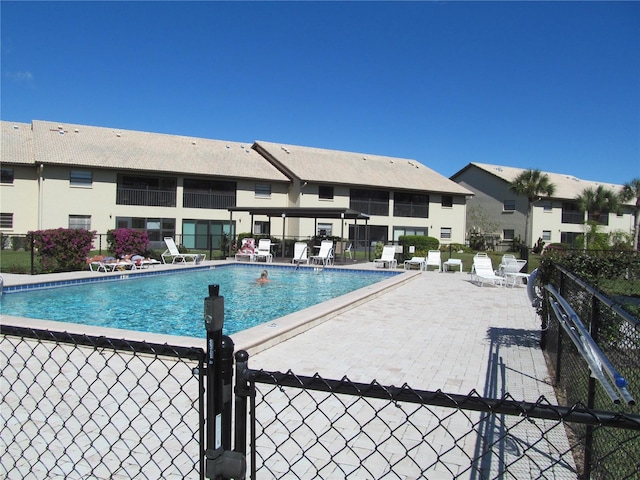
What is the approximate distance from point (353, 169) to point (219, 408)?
3585 centimetres

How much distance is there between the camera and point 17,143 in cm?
2867

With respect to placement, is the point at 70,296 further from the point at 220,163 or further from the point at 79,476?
the point at 220,163

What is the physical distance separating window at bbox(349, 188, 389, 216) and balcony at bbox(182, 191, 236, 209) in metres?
9.04

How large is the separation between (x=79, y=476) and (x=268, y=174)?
31.1m

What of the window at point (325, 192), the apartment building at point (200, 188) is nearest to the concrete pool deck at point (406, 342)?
the apartment building at point (200, 188)

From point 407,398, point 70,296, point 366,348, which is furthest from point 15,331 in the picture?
point 70,296

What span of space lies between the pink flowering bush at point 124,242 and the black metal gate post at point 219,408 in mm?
17781

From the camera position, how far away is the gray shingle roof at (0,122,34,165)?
27.1 metres

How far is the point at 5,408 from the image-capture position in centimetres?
438

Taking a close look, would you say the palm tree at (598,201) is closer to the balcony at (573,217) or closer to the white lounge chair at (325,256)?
the balcony at (573,217)

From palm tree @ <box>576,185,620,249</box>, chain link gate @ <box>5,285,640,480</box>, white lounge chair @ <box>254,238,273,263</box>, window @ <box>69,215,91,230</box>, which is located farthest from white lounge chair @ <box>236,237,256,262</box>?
palm tree @ <box>576,185,620,249</box>

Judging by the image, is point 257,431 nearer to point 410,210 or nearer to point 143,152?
point 143,152

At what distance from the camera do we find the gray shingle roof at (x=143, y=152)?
2827 cm

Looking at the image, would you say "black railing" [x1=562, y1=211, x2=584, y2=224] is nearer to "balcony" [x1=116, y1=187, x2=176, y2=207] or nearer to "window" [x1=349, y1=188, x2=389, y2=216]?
"window" [x1=349, y1=188, x2=389, y2=216]
